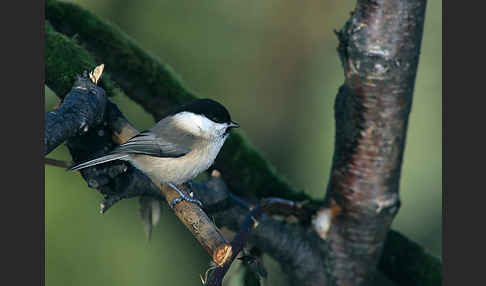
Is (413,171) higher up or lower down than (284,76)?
lower down

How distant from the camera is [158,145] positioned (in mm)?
1303

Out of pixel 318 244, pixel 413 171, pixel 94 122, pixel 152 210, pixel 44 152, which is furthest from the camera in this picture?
pixel 413 171

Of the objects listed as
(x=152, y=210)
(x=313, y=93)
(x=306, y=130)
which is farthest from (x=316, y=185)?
(x=152, y=210)

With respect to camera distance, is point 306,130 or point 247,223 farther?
point 306,130

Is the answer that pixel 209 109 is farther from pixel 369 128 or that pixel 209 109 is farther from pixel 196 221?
pixel 369 128

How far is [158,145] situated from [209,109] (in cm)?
17

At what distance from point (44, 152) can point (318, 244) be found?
1.00 m

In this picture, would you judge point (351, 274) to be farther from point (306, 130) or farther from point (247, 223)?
point (306, 130)

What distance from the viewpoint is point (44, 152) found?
34.0 inches

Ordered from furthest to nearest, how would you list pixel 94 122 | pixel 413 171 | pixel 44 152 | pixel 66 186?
pixel 413 171 < pixel 66 186 < pixel 94 122 < pixel 44 152

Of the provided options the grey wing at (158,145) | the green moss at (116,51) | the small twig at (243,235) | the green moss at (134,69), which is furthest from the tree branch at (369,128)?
the green moss at (116,51)

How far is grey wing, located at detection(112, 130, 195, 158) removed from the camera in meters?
1.21

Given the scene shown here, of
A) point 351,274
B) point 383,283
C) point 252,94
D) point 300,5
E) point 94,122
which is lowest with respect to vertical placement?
point 383,283

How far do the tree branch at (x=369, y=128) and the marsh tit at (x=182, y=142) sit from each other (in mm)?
363
